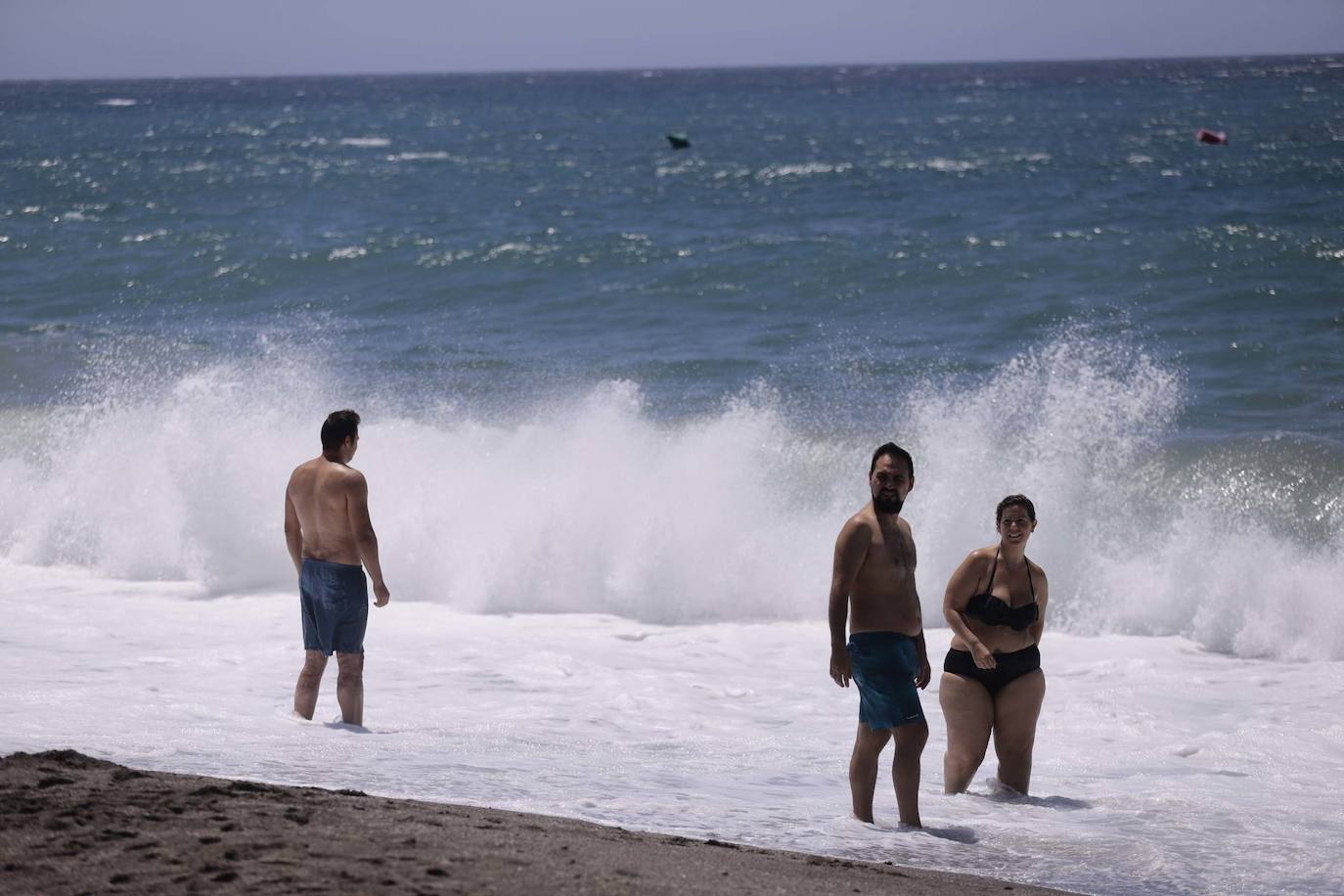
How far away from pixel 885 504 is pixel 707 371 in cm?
1061

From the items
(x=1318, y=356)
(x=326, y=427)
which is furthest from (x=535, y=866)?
(x=1318, y=356)

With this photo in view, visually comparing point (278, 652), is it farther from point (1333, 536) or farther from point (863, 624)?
point (1333, 536)

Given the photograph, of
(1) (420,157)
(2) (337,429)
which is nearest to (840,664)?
(2) (337,429)

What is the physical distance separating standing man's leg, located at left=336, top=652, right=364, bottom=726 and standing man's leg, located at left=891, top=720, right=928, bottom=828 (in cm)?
261

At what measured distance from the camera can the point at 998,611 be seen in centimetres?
609

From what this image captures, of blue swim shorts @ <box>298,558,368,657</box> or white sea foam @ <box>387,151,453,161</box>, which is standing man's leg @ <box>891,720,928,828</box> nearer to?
blue swim shorts @ <box>298,558,368,657</box>

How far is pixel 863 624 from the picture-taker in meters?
5.49

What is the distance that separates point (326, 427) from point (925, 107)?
75122 millimetres

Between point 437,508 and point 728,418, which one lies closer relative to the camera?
point 437,508

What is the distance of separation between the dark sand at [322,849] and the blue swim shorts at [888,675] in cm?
61

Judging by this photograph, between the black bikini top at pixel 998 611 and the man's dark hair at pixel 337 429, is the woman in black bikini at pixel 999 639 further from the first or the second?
the man's dark hair at pixel 337 429

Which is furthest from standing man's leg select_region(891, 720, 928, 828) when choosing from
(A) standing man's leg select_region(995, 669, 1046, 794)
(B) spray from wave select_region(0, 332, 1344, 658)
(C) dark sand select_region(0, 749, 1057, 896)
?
(B) spray from wave select_region(0, 332, 1344, 658)

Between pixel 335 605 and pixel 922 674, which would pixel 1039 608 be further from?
pixel 335 605

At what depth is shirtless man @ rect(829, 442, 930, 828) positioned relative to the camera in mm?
5445
